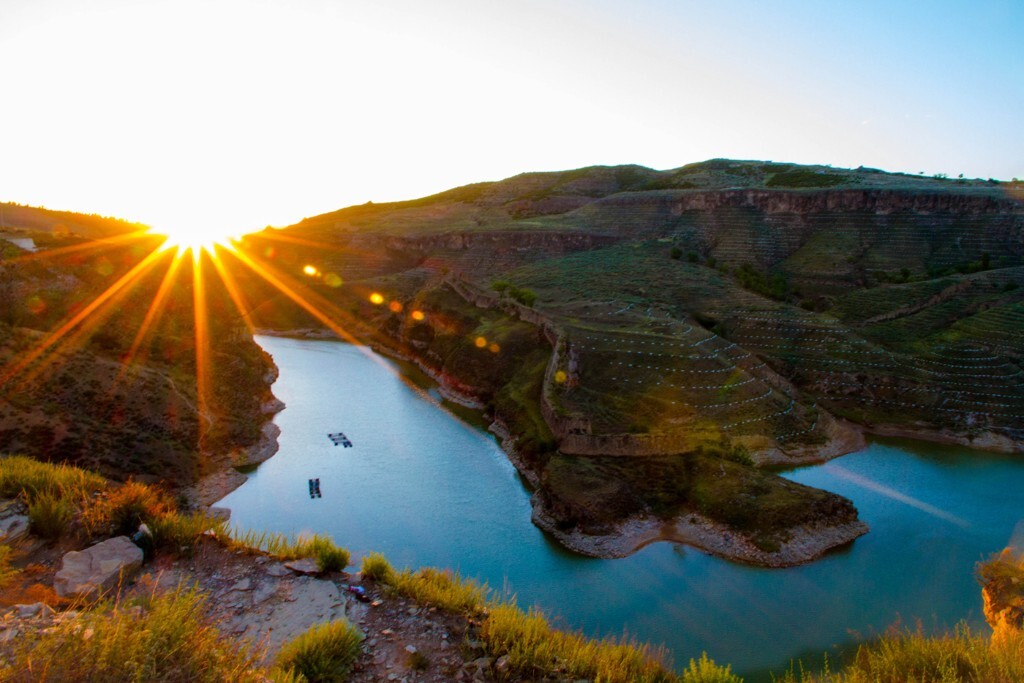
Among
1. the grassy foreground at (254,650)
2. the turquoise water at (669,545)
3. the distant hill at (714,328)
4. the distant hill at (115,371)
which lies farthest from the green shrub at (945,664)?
the distant hill at (115,371)

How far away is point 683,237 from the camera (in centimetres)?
8419

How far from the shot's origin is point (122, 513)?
1485cm

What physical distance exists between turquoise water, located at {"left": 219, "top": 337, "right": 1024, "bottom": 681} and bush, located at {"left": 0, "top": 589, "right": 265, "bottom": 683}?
15.7 meters

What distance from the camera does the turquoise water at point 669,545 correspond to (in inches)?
872

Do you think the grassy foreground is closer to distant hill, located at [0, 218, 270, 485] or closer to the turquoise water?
the turquoise water

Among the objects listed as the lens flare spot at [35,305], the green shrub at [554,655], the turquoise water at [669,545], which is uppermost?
the lens flare spot at [35,305]

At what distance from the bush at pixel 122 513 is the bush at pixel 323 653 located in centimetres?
637

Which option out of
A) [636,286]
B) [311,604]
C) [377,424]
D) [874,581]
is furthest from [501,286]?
[311,604]

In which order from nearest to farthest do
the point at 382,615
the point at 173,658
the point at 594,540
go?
the point at 173,658
the point at 382,615
the point at 594,540

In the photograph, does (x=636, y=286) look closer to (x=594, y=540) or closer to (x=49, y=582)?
(x=594, y=540)

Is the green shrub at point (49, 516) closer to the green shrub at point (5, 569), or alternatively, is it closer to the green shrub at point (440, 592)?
the green shrub at point (5, 569)

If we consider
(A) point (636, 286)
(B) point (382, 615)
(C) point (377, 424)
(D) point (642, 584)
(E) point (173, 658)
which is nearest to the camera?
(E) point (173, 658)

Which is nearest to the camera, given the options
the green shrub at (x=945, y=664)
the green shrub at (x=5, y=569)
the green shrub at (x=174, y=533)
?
the green shrub at (x=945, y=664)

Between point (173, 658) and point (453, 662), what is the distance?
224 inches
